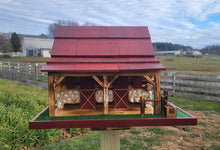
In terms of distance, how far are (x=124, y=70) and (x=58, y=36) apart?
1.35 m

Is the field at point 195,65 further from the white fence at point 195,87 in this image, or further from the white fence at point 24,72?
the white fence at point 24,72

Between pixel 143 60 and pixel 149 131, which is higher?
pixel 143 60

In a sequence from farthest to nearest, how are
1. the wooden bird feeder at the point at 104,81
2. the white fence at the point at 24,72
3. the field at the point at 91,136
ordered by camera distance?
the white fence at the point at 24,72, the field at the point at 91,136, the wooden bird feeder at the point at 104,81

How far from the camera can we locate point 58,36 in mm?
2836

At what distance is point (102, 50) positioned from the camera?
8.87 ft

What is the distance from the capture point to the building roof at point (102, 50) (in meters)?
2.48

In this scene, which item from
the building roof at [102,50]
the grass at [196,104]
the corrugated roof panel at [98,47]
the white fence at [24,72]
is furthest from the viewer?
the white fence at [24,72]

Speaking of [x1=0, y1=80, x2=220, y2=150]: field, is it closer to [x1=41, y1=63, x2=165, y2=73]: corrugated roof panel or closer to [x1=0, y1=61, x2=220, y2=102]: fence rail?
[x1=0, y1=61, x2=220, y2=102]: fence rail

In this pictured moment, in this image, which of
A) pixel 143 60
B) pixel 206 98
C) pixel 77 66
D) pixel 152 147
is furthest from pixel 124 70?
pixel 206 98

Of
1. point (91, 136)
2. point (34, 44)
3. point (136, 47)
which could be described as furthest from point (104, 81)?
point (34, 44)

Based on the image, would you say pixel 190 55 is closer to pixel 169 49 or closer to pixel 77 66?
pixel 169 49

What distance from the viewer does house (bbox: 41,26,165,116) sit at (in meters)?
2.49

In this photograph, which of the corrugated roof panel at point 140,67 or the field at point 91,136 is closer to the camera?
the corrugated roof panel at point 140,67

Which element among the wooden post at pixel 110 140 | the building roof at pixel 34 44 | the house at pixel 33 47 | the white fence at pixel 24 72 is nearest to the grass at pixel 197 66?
the white fence at pixel 24 72
